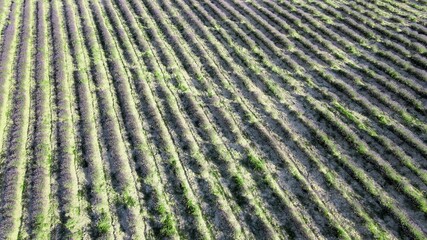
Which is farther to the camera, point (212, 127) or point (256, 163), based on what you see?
point (212, 127)

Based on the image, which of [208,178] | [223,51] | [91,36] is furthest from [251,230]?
[91,36]

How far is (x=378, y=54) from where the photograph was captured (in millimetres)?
11883

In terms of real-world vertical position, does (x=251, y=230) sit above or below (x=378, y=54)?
below

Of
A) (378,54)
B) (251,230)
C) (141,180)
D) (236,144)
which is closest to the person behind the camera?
(251,230)

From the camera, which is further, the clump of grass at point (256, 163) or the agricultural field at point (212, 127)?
the clump of grass at point (256, 163)

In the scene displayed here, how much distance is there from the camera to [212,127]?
9.02 m

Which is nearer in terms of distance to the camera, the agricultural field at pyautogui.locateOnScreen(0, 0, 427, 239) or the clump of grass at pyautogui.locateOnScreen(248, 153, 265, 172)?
the agricultural field at pyautogui.locateOnScreen(0, 0, 427, 239)

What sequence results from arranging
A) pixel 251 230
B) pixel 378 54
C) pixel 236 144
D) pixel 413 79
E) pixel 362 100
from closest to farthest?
pixel 251 230 < pixel 236 144 < pixel 362 100 < pixel 413 79 < pixel 378 54

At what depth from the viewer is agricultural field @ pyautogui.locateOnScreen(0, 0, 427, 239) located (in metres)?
6.97

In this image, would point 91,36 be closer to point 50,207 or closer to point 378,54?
point 50,207

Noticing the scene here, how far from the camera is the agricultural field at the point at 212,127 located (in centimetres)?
697

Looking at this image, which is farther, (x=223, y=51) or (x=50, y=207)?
(x=223, y=51)

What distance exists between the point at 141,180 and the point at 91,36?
6.87 m

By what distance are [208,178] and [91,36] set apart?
739 centimetres
